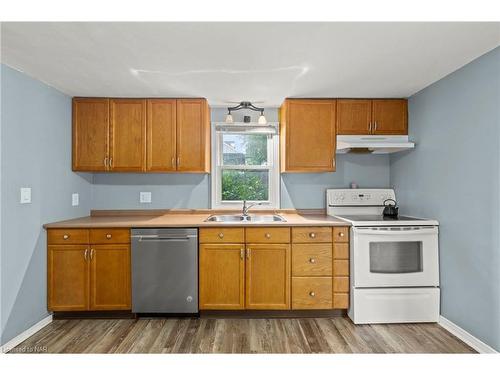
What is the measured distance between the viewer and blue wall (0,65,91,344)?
2.44 metres

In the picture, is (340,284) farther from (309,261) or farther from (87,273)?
(87,273)

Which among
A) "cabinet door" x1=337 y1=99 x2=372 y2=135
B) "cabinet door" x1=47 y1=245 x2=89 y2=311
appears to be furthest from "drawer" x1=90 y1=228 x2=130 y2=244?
"cabinet door" x1=337 y1=99 x2=372 y2=135

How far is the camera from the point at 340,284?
2.97 metres

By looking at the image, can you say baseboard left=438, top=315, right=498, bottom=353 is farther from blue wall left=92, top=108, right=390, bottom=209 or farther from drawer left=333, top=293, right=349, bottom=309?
blue wall left=92, top=108, right=390, bottom=209

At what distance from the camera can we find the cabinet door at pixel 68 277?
9.56 ft

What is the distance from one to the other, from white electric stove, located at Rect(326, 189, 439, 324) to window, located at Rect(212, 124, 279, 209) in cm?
118

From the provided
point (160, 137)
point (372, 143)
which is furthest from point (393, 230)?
point (160, 137)

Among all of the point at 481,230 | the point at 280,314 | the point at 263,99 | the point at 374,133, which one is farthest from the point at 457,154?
the point at 280,314

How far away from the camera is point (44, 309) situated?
9.42 ft

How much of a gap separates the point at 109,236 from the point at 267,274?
4.79 ft

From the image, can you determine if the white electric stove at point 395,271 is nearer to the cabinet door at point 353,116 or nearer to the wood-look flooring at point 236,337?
the wood-look flooring at point 236,337

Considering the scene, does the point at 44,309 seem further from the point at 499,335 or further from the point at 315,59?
the point at 499,335

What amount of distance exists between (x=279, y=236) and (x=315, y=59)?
4.97 feet

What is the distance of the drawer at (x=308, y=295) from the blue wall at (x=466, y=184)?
3.22 feet
